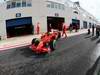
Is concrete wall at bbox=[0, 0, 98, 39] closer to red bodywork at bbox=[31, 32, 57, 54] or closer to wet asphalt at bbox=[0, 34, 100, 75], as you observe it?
red bodywork at bbox=[31, 32, 57, 54]

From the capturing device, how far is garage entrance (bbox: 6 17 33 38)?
36716mm

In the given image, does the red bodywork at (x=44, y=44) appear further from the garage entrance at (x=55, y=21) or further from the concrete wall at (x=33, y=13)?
the garage entrance at (x=55, y=21)

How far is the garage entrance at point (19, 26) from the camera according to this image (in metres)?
36.7

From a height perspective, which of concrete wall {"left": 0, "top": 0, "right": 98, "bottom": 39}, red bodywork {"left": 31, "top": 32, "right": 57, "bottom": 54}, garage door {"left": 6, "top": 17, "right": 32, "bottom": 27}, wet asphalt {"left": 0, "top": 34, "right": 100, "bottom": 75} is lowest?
wet asphalt {"left": 0, "top": 34, "right": 100, "bottom": 75}

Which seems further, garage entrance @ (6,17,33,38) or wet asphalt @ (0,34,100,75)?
garage entrance @ (6,17,33,38)

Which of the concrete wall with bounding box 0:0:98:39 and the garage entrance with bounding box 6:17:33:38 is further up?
the concrete wall with bounding box 0:0:98:39

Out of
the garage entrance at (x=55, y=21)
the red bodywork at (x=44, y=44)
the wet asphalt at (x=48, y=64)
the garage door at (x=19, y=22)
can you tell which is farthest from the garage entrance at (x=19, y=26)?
the wet asphalt at (x=48, y=64)

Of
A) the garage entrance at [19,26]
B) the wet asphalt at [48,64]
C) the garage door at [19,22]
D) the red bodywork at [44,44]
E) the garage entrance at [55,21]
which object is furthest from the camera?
the garage entrance at [55,21]

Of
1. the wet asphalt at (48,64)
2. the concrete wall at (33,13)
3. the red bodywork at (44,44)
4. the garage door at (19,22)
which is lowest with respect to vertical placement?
the wet asphalt at (48,64)

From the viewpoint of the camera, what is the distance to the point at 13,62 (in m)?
12.3

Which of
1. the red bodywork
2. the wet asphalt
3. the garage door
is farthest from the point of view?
the garage door

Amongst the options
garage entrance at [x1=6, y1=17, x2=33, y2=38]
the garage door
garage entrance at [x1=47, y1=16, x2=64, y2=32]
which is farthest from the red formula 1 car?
garage entrance at [x1=47, y1=16, x2=64, y2=32]

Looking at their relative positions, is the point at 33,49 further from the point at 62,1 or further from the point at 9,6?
the point at 62,1

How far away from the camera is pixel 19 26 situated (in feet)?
123
